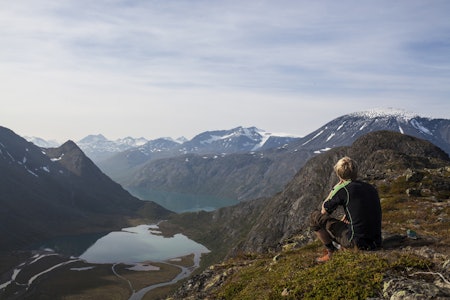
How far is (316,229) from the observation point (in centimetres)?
1638

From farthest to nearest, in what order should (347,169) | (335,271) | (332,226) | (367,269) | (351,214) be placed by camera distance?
(332,226)
(347,169)
(351,214)
(335,271)
(367,269)

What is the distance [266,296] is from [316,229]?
3.49 meters

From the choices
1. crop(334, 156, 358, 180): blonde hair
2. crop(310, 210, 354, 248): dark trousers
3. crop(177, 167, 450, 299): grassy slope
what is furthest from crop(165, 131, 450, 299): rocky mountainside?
crop(334, 156, 358, 180): blonde hair

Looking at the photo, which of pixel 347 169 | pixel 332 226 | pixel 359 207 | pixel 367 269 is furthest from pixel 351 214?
pixel 367 269

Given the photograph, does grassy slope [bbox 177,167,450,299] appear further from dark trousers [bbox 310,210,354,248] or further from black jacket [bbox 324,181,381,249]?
black jacket [bbox 324,181,381,249]

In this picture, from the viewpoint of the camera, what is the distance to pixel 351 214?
15102 mm

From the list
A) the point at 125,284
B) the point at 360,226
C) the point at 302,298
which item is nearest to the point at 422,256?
the point at 360,226

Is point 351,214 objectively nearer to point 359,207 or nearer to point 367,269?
point 359,207

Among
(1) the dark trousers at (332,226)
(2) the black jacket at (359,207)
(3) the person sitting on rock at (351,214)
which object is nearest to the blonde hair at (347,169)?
(3) the person sitting on rock at (351,214)

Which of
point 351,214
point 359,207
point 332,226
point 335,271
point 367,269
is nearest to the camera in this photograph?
point 367,269

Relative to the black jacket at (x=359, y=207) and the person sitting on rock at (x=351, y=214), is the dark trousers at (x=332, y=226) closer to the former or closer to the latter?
the person sitting on rock at (x=351, y=214)

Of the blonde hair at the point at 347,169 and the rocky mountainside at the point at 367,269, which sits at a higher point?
the blonde hair at the point at 347,169

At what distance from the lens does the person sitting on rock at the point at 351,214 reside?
1491cm

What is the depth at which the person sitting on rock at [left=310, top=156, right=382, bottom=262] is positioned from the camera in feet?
48.9
